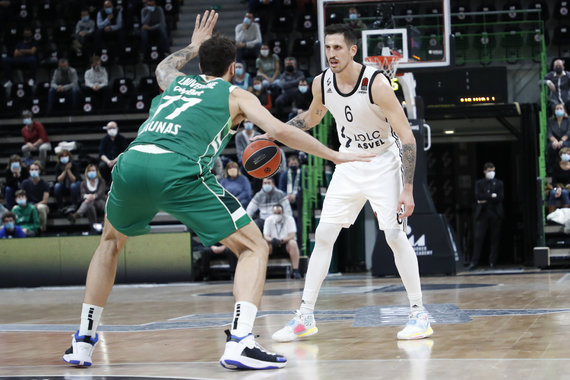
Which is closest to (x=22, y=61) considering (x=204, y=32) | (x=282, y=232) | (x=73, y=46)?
(x=73, y=46)

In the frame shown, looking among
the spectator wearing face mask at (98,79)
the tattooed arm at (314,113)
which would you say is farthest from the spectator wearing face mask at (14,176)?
the tattooed arm at (314,113)

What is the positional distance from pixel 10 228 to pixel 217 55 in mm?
11563

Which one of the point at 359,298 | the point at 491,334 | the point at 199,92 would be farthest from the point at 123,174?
the point at 359,298

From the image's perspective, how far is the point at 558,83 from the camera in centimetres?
1733

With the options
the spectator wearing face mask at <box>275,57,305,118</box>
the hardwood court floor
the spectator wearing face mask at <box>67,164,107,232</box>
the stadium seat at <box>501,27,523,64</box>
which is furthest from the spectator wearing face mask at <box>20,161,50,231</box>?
the stadium seat at <box>501,27,523,64</box>

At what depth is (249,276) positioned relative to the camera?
4.52 metres

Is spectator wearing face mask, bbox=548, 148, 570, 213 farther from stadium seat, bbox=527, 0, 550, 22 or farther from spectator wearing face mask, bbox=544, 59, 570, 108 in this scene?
stadium seat, bbox=527, 0, 550, 22

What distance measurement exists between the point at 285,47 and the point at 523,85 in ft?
17.7

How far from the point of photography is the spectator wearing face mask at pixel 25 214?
623 inches

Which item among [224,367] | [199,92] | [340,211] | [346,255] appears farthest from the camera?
[346,255]

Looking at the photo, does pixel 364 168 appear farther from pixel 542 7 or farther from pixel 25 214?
pixel 542 7

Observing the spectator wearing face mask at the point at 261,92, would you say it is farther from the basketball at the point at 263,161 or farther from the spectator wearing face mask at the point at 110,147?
the basketball at the point at 263,161

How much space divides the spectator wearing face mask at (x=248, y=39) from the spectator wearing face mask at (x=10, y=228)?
6535 mm

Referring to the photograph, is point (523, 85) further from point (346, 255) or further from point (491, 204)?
point (346, 255)
